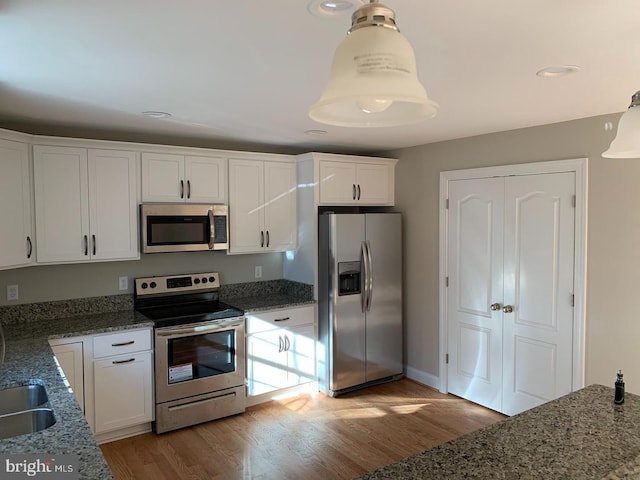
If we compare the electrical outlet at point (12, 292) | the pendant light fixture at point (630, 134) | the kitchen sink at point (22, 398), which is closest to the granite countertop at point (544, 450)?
the pendant light fixture at point (630, 134)

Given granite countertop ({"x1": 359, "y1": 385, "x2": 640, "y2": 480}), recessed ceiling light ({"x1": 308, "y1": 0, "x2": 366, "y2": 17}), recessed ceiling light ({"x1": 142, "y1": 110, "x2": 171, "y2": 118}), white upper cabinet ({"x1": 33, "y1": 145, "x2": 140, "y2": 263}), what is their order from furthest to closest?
white upper cabinet ({"x1": 33, "y1": 145, "x2": 140, "y2": 263}) < recessed ceiling light ({"x1": 142, "y1": 110, "x2": 171, "y2": 118}) < recessed ceiling light ({"x1": 308, "y1": 0, "x2": 366, "y2": 17}) < granite countertop ({"x1": 359, "y1": 385, "x2": 640, "y2": 480})

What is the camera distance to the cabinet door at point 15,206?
3.15 meters

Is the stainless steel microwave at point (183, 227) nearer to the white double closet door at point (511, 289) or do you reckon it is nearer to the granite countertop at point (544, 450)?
the white double closet door at point (511, 289)

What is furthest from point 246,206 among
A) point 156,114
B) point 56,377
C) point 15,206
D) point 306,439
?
point 56,377

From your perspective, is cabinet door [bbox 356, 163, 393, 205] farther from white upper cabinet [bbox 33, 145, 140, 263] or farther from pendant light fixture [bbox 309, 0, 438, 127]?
pendant light fixture [bbox 309, 0, 438, 127]

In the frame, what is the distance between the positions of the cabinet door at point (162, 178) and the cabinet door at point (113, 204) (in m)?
0.08

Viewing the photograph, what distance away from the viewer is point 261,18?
165cm

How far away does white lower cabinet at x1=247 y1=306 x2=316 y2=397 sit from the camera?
412 cm

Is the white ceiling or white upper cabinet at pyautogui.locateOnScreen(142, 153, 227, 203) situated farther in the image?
white upper cabinet at pyautogui.locateOnScreen(142, 153, 227, 203)

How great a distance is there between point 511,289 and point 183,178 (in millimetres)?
2868

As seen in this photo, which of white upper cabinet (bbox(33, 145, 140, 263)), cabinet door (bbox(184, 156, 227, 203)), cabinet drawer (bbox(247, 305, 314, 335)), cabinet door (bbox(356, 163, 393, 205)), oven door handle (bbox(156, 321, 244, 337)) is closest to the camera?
white upper cabinet (bbox(33, 145, 140, 263))

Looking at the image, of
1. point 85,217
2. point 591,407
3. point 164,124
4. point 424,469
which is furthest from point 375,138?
point 424,469

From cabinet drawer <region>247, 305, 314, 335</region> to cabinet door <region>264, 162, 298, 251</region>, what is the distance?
2.05 ft

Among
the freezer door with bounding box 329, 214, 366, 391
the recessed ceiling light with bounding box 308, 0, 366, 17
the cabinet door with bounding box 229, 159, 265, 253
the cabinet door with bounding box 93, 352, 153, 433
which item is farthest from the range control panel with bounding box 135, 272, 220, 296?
the recessed ceiling light with bounding box 308, 0, 366, 17
